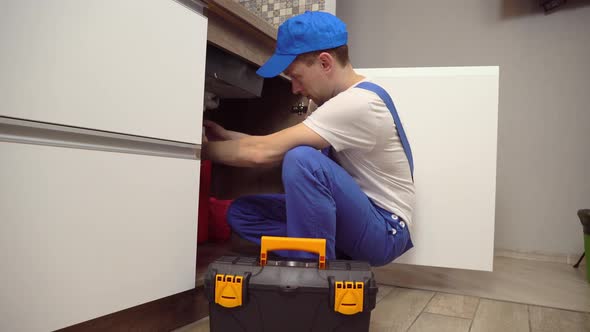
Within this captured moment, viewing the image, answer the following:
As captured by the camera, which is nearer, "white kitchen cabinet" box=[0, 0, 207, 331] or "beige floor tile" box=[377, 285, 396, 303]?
"white kitchen cabinet" box=[0, 0, 207, 331]

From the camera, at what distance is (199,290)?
986 millimetres

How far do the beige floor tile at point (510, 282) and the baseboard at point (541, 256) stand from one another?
131mm

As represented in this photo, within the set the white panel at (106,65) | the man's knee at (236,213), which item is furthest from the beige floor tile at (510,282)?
the white panel at (106,65)

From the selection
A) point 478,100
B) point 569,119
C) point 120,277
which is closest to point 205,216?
point 120,277

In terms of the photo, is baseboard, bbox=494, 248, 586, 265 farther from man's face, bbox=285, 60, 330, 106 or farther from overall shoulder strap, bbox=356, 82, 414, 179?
man's face, bbox=285, 60, 330, 106

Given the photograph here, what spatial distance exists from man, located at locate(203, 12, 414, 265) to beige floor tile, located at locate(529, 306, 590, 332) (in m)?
0.39

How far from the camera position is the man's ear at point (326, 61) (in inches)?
42.4

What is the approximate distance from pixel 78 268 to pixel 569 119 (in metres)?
2.24

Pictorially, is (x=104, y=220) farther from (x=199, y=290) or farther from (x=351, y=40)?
(x=351, y=40)

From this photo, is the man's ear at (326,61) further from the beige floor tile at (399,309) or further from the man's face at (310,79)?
the beige floor tile at (399,309)

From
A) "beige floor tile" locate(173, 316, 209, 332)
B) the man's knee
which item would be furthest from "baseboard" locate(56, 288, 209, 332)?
the man's knee

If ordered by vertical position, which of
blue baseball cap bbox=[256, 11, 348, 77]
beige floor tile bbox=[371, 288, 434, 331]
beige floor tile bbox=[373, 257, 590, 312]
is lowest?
beige floor tile bbox=[373, 257, 590, 312]

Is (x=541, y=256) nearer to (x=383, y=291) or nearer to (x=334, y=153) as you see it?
(x=383, y=291)

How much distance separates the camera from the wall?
199cm
